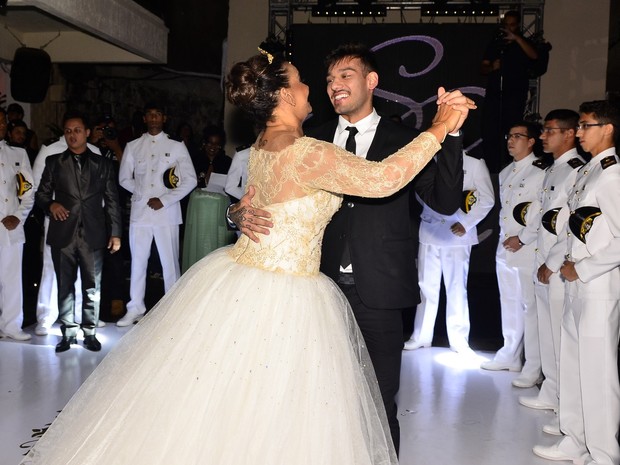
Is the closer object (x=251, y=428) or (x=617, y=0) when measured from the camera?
(x=251, y=428)

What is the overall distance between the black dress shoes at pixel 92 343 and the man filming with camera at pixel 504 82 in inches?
211

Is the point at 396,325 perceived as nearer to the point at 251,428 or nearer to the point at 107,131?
the point at 251,428

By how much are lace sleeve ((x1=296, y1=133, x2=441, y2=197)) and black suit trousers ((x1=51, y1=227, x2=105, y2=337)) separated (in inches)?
145

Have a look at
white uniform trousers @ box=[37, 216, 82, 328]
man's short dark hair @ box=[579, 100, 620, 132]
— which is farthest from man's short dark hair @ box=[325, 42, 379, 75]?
white uniform trousers @ box=[37, 216, 82, 328]

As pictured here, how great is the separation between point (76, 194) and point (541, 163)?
3.52m

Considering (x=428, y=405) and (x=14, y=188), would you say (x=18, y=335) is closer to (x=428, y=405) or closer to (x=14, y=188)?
(x=14, y=188)

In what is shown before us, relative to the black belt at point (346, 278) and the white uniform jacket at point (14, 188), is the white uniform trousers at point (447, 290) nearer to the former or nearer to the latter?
the black belt at point (346, 278)

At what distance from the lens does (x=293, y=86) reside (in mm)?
2803

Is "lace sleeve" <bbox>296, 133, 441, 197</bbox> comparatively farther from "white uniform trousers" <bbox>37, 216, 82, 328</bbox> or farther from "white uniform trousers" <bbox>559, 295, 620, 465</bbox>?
"white uniform trousers" <bbox>37, 216, 82, 328</bbox>

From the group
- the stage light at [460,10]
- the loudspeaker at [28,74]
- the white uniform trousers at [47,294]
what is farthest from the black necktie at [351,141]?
the loudspeaker at [28,74]

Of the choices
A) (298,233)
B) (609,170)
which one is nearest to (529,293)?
(609,170)

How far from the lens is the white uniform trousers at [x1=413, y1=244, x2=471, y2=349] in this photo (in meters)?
6.19

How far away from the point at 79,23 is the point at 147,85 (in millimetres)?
2888

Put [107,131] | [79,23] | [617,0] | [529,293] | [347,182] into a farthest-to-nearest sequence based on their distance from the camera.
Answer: [617,0] < [79,23] < [107,131] < [529,293] < [347,182]
